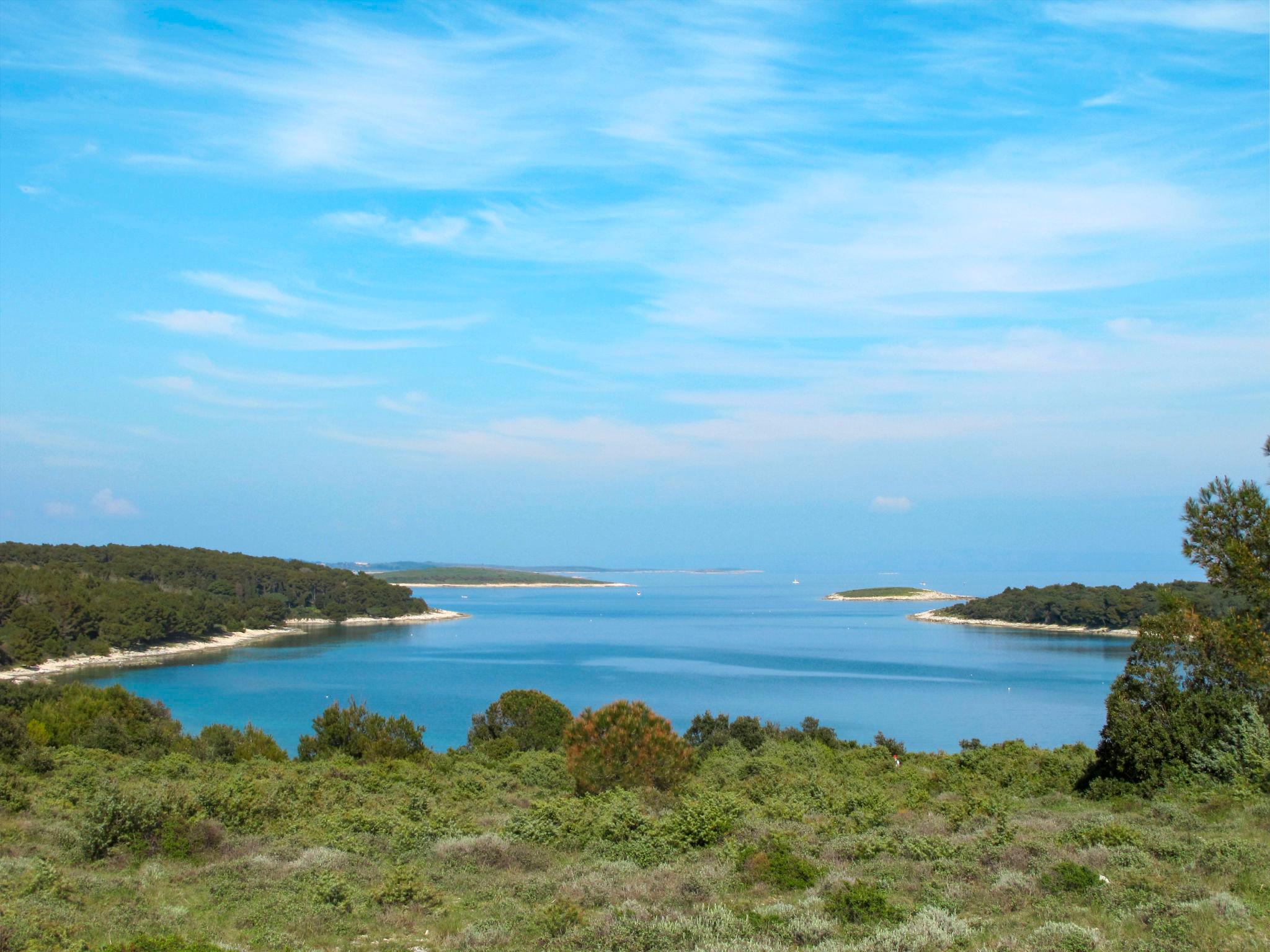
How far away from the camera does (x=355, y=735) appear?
29859 millimetres

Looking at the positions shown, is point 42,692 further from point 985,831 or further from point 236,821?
point 985,831

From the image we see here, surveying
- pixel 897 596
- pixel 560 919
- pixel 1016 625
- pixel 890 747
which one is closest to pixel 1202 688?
pixel 560 919

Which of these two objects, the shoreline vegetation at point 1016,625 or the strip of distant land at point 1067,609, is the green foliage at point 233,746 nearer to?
the strip of distant land at point 1067,609

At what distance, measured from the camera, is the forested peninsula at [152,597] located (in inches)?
3209

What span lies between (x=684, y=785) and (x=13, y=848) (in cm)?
1228

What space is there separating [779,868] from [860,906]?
69.9 inches

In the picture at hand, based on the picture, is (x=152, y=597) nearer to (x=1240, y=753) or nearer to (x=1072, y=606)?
(x=1240, y=753)

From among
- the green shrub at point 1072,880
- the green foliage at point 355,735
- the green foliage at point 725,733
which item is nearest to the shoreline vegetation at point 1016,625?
the green foliage at point 725,733

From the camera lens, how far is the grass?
7.27 metres

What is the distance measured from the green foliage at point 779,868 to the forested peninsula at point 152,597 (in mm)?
81948

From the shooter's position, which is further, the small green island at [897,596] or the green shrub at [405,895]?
the small green island at [897,596]

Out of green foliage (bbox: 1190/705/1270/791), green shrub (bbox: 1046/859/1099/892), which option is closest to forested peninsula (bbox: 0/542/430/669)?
green foliage (bbox: 1190/705/1270/791)

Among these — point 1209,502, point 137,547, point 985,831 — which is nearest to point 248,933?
point 985,831

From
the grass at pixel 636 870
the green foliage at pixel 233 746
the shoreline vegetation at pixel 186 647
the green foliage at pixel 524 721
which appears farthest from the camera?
the shoreline vegetation at pixel 186 647
